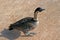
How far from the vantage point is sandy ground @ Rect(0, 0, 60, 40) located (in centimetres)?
414

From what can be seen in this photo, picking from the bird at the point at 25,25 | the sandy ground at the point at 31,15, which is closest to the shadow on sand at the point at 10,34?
the sandy ground at the point at 31,15

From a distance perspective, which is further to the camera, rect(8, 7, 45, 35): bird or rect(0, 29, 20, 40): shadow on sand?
rect(0, 29, 20, 40): shadow on sand

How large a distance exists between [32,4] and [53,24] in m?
0.79

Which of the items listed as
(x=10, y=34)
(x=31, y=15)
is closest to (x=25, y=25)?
(x=10, y=34)

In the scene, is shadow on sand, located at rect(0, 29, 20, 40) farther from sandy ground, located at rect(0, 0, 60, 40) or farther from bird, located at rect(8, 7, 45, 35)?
bird, located at rect(8, 7, 45, 35)

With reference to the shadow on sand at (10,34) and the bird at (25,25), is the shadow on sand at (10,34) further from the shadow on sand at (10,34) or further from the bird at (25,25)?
the bird at (25,25)

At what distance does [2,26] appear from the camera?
4.30 meters

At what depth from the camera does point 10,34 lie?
4.18 meters

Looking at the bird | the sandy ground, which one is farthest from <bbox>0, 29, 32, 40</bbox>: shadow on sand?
the bird

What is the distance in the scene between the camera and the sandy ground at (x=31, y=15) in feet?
13.6

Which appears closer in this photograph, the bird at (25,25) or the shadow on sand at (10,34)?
the bird at (25,25)

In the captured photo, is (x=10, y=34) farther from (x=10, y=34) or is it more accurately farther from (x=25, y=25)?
(x=25, y=25)

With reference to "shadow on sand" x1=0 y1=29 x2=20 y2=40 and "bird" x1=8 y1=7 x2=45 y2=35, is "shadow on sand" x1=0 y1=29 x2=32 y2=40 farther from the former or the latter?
"bird" x1=8 y1=7 x2=45 y2=35

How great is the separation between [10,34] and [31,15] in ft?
2.19
